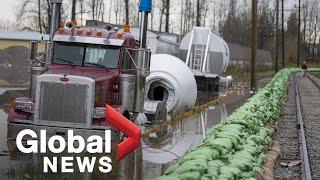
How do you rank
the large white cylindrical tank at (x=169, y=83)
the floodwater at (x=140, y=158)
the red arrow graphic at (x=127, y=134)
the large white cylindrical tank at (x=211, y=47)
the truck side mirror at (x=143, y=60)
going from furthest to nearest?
the large white cylindrical tank at (x=211, y=47)
the large white cylindrical tank at (x=169, y=83)
the truck side mirror at (x=143, y=60)
the red arrow graphic at (x=127, y=134)
the floodwater at (x=140, y=158)

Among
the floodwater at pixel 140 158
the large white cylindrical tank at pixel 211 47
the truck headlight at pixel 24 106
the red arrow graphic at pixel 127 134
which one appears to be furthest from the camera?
the large white cylindrical tank at pixel 211 47

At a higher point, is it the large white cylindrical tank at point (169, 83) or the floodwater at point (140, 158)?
the large white cylindrical tank at point (169, 83)

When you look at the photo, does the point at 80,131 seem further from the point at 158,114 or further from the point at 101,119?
the point at 158,114

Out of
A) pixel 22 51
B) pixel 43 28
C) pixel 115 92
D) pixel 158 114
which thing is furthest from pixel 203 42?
pixel 43 28

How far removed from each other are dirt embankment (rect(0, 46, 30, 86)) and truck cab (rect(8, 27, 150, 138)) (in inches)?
914

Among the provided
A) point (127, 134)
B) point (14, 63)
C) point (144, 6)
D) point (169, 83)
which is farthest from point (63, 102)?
point (14, 63)

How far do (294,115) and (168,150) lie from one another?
1074 centimetres

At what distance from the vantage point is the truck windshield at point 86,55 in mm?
13133

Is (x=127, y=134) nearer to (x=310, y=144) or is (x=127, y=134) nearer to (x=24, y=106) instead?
(x=24, y=106)

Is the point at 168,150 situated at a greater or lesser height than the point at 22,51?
lesser

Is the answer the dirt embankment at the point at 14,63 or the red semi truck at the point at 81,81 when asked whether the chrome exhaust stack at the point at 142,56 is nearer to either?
the red semi truck at the point at 81,81

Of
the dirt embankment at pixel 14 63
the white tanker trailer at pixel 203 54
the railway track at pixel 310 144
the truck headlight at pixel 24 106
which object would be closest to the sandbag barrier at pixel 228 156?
the railway track at pixel 310 144

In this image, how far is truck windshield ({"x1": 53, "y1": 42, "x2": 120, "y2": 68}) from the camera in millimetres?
13133

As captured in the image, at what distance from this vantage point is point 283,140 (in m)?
15.3
